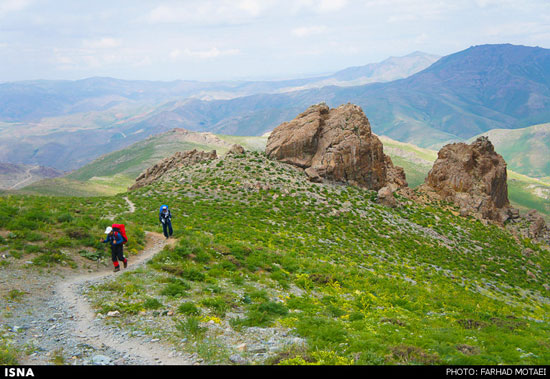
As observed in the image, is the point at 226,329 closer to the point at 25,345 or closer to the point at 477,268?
Result: the point at 25,345

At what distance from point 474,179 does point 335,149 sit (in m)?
31.2

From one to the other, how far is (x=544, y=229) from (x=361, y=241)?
158 feet

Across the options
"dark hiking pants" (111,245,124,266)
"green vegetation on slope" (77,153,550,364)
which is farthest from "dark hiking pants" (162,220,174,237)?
"dark hiking pants" (111,245,124,266)

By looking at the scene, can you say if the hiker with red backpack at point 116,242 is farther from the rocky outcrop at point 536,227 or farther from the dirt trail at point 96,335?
the rocky outcrop at point 536,227

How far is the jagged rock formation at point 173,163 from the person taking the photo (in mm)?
56625

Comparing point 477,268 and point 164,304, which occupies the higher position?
point 164,304

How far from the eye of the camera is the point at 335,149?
52906mm

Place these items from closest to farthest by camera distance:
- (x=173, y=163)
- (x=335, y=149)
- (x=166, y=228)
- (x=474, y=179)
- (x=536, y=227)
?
(x=166, y=228)
(x=335, y=149)
(x=536, y=227)
(x=173, y=163)
(x=474, y=179)

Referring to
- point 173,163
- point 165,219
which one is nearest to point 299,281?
point 165,219

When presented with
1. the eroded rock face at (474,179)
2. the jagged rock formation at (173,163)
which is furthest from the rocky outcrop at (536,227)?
the jagged rock formation at (173,163)

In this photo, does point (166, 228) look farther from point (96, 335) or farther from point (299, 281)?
point (96, 335)

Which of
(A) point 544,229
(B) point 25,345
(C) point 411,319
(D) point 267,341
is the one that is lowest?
(A) point 544,229
